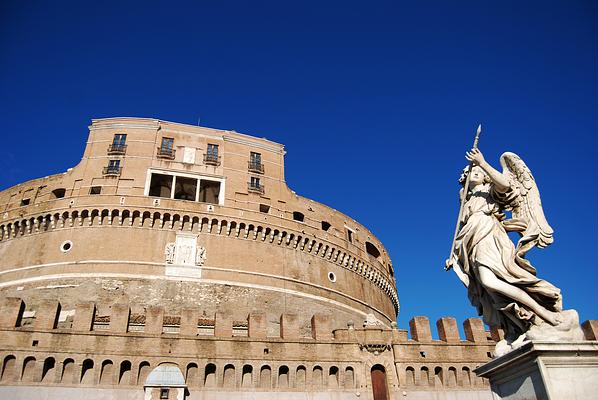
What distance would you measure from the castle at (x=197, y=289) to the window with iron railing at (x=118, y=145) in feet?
0.27

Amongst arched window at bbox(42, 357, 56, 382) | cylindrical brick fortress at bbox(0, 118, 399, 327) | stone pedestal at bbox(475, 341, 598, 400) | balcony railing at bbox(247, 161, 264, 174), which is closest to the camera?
stone pedestal at bbox(475, 341, 598, 400)

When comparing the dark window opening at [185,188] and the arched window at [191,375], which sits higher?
the dark window opening at [185,188]

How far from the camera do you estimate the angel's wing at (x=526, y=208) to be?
15.3 ft

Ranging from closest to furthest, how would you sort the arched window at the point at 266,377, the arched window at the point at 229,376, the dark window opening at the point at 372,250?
1. the arched window at the point at 229,376
2. the arched window at the point at 266,377
3. the dark window opening at the point at 372,250

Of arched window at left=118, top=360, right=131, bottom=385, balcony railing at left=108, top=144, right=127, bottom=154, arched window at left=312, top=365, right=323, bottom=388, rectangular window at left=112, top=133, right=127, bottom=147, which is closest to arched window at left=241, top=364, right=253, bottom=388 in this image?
arched window at left=312, top=365, right=323, bottom=388

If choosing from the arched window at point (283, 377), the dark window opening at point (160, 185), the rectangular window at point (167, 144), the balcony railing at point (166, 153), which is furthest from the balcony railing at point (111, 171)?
the arched window at point (283, 377)

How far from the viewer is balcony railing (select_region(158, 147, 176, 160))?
2824 cm

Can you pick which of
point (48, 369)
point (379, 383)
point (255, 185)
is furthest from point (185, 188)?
point (379, 383)

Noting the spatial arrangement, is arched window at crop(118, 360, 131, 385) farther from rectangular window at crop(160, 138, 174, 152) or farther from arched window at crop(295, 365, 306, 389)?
rectangular window at crop(160, 138, 174, 152)

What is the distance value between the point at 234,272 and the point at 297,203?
6.69 meters

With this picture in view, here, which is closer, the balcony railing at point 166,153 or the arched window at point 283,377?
the arched window at point 283,377

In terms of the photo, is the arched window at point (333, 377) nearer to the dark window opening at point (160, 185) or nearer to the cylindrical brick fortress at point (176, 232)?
the cylindrical brick fortress at point (176, 232)

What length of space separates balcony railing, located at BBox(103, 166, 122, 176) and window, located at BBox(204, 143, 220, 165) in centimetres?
501

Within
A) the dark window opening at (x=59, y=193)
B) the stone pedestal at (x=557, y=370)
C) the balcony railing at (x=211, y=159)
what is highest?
the balcony railing at (x=211, y=159)
